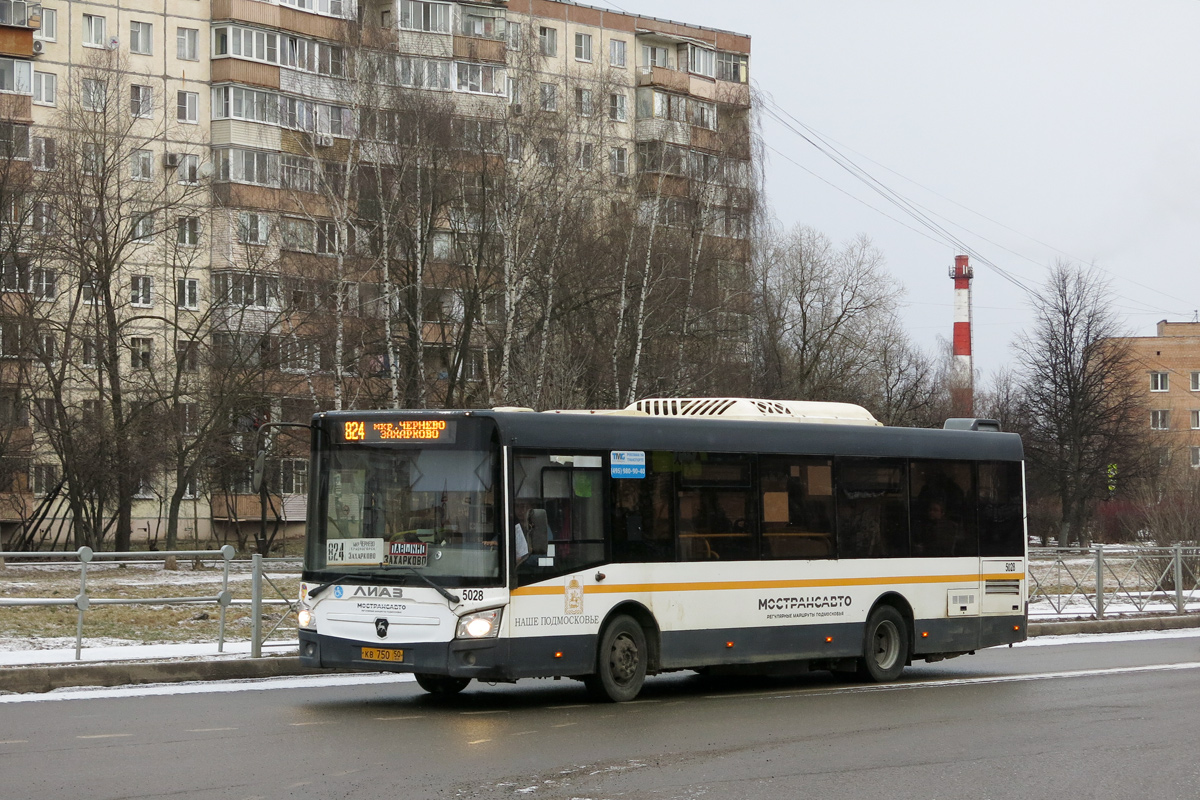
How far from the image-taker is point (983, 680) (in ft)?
59.1

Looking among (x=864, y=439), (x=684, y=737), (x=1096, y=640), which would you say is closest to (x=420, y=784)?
(x=684, y=737)

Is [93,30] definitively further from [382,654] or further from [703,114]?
[382,654]

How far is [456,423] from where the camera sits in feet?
47.6

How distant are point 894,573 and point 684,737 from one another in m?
6.27

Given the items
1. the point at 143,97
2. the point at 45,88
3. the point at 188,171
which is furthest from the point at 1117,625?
the point at 45,88

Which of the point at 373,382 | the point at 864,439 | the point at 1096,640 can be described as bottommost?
the point at 1096,640

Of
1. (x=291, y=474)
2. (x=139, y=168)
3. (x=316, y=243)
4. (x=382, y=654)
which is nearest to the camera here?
(x=382, y=654)

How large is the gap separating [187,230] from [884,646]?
127 ft

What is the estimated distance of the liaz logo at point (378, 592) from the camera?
14.2 m

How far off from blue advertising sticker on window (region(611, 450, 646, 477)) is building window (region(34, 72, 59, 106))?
5257cm

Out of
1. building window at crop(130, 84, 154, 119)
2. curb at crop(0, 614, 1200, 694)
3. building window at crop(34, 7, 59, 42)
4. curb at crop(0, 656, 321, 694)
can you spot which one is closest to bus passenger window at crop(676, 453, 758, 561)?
curb at crop(0, 614, 1200, 694)

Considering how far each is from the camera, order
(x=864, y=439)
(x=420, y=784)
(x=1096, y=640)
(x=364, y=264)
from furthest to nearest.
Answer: (x=364, y=264) → (x=1096, y=640) → (x=864, y=439) → (x=420, y=784)

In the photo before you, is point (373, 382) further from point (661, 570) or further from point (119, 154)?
point (661, 570)

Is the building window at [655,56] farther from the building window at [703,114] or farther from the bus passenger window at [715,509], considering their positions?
the bus passenger window at [715,509]
